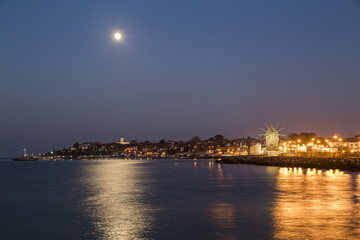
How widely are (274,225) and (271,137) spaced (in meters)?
95.6

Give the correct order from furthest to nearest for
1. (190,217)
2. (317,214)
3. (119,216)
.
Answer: (119,216)
(190,217)
(317,214)

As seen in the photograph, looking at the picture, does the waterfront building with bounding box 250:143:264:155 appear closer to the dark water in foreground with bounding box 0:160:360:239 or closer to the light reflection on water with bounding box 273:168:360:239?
the light reflection on water with bounding box 273:168:360:239

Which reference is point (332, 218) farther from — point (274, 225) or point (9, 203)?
point (9, 203)

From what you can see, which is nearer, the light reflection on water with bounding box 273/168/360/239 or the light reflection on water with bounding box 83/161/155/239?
the light reflection on water with bounding box 273/168/360/239

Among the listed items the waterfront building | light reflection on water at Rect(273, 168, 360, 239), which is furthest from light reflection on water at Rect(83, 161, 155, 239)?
the waterfront building

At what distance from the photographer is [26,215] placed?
2064 centimetres

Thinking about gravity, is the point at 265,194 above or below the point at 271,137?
below

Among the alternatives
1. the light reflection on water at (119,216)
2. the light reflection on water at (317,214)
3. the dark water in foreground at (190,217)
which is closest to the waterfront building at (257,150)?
the light reflection on water at (317,214)

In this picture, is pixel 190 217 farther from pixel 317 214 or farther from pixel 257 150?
pixel 257 150

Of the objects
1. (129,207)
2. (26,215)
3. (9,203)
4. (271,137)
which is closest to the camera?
(26,215)

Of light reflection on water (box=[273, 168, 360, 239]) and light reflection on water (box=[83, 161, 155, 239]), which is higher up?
light reflection on water (box=[273, 168, 360, 239])

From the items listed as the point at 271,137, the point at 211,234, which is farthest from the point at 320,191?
the point at 271,137

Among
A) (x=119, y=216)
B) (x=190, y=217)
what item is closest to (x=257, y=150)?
(x=190, y=217)

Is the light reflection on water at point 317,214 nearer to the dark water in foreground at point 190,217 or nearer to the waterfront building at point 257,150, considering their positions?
the dark water in foreground at point 190,217
